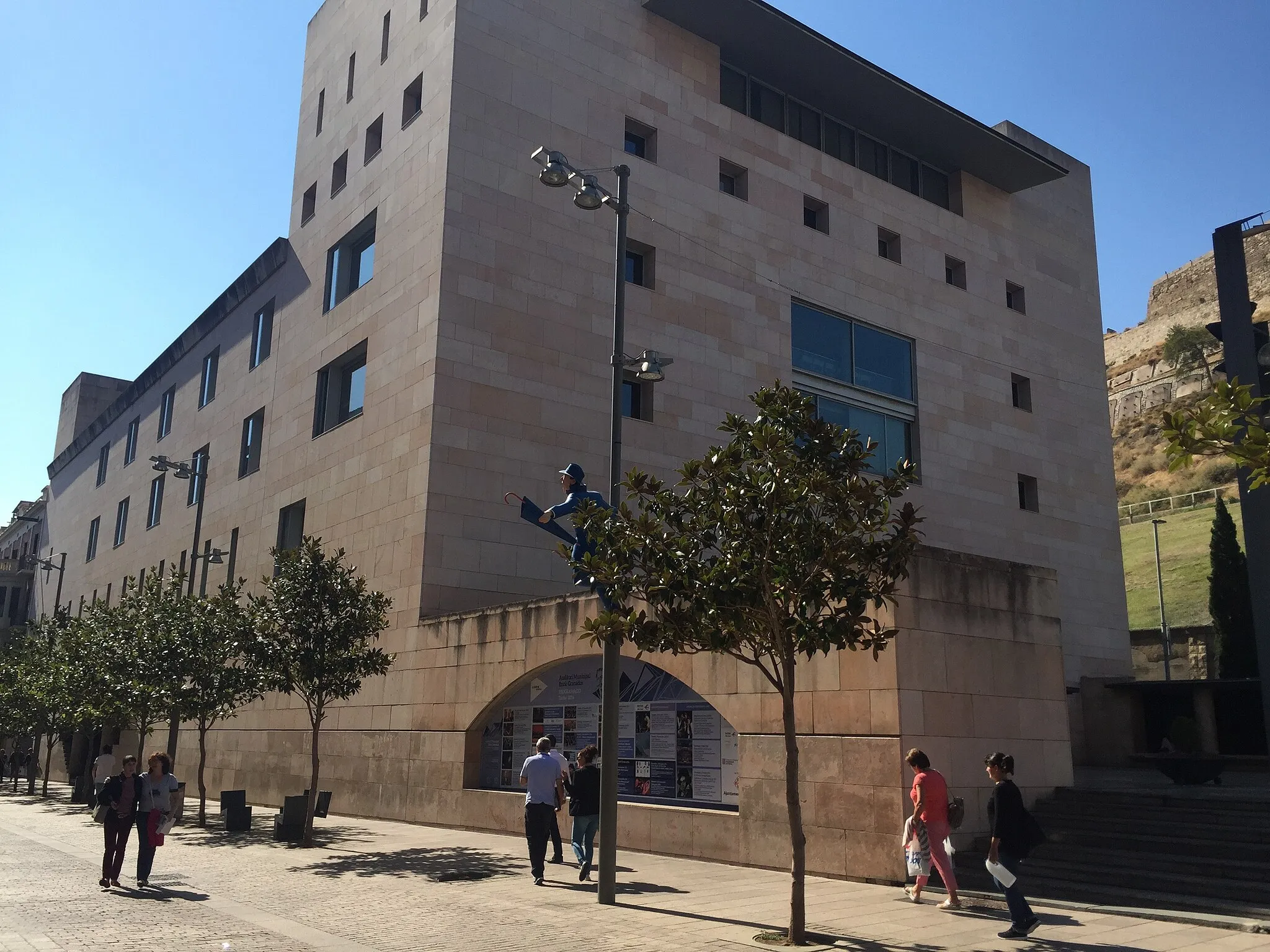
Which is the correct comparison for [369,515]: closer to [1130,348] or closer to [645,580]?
[645,580]

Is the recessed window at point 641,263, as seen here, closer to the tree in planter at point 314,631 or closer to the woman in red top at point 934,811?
the tree in planter at point 314,631

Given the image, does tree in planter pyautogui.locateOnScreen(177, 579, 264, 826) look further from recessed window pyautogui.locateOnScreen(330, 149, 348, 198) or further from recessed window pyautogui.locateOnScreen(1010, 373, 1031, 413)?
recessed window pyautogui.locateOnScreen(1010, 373, 1031, 413)

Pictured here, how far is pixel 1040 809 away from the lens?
15.3 metres

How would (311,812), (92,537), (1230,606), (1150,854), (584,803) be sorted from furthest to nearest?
(92,537)
(1230,606)
(311,812)
(584,803)
(1150,854)

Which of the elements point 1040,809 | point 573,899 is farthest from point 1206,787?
point 573,899

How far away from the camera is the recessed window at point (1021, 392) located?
37000 millimetres

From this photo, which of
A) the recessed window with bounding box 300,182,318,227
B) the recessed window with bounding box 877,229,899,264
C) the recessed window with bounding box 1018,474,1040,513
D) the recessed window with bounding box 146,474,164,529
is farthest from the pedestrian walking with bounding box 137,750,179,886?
the recessed window with bounding box 146,474,164,529

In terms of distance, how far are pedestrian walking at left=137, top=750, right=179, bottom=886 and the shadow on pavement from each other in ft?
8.14

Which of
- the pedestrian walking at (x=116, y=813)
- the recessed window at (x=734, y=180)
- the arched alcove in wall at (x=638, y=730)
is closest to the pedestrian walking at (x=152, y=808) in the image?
the pedestrian walking at (x=116, y=813)

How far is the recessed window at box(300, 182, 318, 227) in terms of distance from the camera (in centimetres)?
3497

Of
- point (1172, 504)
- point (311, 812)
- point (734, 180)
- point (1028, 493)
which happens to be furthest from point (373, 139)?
point (1172, 504)

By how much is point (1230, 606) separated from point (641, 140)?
28596mm

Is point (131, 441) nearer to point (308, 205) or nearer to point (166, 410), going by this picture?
point (166, 410)

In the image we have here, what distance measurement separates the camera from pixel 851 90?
33.7 metres
